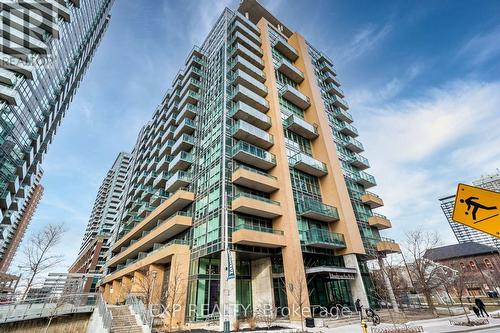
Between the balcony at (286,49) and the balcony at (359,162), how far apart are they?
69.4 ft

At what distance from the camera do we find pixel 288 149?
31.3 metres

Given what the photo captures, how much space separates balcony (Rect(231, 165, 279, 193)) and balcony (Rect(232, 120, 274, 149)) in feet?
16.2

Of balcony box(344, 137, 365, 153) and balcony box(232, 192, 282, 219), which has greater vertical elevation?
balcony box(344, 137, 365, 153)

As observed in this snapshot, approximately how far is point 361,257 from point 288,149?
16016 mm

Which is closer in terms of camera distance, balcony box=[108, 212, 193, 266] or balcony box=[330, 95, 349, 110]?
balcony box=[108, 212, 193, 266]

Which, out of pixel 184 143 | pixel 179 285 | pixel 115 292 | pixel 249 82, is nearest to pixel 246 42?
pixel 249 82

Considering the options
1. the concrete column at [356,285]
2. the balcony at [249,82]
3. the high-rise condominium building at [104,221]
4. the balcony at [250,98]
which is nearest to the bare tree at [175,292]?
the concrete column at [356,285]

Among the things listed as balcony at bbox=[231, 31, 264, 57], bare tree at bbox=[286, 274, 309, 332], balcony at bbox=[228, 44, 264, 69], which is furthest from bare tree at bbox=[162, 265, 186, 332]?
balcony at bbox=[231, 31, 264, 57]

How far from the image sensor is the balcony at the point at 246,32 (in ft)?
128

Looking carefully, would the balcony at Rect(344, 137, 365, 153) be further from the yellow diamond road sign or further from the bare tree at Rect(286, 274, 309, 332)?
the yellow diamond road sign

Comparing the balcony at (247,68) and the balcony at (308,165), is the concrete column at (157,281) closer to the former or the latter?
the balcony at (308,165)

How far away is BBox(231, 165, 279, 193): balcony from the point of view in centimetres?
2539

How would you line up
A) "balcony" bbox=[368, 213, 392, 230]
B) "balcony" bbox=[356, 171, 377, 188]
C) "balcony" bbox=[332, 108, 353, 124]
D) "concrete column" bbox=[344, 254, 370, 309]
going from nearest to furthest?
"concrete column" bbox=[344, 254, 370, 309] < "balcony" bbox=[368, 213, 392, 230] < "balcony" bbox=[356, 171, 377, 188] < "balcony" bbox=[332, 108, 353, 124]

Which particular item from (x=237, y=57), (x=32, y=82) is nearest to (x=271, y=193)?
(x=237, y=57)
